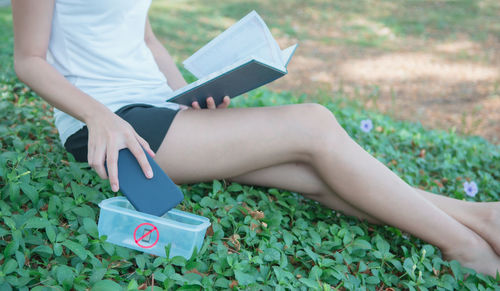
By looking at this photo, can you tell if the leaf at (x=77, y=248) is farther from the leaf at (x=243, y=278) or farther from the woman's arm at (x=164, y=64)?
the woman's arm at (x=164, y=64)

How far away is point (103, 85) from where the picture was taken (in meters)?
1.83

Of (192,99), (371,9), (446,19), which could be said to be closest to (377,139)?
(192,99)

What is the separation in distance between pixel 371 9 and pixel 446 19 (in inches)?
58.0

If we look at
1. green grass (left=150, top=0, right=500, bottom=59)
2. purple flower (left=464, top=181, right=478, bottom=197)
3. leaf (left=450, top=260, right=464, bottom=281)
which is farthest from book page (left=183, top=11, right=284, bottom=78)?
green grass (left=150, top=0, right=500, bottom=59)

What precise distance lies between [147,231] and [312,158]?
26.5 inches

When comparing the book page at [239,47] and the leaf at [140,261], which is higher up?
the book page at [239,47]

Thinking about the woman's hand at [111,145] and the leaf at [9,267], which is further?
the woman's hand at [111,145]

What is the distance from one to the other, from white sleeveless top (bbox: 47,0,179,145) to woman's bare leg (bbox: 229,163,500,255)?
20.6 inches

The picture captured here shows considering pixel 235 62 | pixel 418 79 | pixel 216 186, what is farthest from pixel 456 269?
pixel 418 79

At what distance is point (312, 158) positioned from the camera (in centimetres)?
181

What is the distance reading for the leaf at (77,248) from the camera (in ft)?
4.52

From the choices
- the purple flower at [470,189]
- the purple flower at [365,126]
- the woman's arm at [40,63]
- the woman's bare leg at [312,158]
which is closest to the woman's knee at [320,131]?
the woman's bare leg at [312,158]

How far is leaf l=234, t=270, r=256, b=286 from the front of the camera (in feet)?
4.68

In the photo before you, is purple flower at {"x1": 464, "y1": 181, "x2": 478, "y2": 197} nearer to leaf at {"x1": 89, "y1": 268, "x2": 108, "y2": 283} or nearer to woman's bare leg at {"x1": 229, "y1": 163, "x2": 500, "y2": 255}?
woman's bare leg at {"x1": 229, "y1": 163, "x2": 500, "y2": 255}
